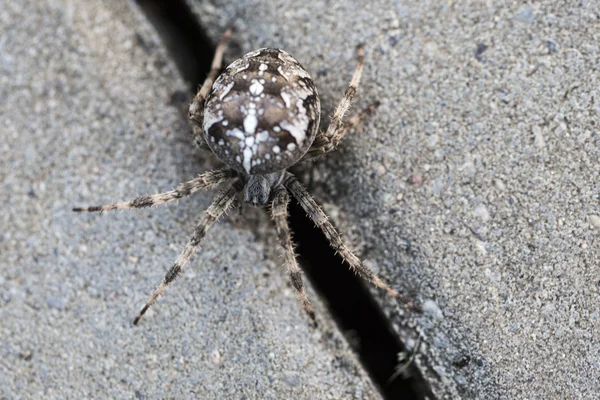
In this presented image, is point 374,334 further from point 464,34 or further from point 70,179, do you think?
point 70,179

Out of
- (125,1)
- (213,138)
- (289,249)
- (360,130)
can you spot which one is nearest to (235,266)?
(289,249)

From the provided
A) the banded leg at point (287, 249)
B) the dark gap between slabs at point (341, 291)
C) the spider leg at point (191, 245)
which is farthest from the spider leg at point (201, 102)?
the banded leg at point (287, 249)

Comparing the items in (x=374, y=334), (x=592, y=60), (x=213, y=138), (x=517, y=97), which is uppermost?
(x=592, y=60)

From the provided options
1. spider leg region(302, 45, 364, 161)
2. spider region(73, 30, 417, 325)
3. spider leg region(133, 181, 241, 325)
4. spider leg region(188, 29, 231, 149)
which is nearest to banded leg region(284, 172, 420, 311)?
spider region(73, 30, 417, 325)

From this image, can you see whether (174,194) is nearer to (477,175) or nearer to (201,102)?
(201,102)

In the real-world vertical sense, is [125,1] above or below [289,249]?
above

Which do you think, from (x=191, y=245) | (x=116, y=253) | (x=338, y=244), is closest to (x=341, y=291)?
(x=338, y=244)

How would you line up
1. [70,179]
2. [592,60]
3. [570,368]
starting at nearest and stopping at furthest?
[570,368] < [592,60] < [70,179]

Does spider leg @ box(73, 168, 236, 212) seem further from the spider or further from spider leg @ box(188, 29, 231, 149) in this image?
spider leg @ box(188, 29, 231, 149)
